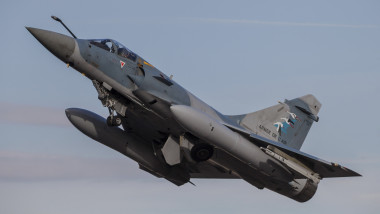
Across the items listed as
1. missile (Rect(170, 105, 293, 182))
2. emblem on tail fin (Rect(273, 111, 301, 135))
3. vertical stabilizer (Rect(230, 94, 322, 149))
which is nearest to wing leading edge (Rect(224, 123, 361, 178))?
missile (Rect(170, 105, 293, 182))

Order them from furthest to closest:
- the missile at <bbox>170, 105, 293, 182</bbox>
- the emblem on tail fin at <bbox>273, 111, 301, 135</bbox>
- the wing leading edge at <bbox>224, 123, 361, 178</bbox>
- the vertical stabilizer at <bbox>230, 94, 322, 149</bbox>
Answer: the emblem on tail fin at <bbox>273, 111, 301, 135</bbox>
the vertical stabilizer at <bbox>230, 94, 322, 149</bbox>
the wing leading edge at <bbox>224, 123, 361, 178</bbox>
the missile at <bbox>170, 105, 293, 182</bbox>

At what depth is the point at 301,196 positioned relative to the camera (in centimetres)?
2452

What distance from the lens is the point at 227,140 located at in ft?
71.4

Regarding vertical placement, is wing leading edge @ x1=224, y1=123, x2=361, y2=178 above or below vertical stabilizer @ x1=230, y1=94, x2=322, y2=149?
below

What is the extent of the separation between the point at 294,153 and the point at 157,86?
478 centimetres

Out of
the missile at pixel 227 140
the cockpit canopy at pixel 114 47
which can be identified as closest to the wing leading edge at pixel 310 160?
the missile at pixel 227 140

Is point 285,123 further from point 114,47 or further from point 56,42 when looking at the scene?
point 56,42

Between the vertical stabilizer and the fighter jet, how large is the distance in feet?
0.11

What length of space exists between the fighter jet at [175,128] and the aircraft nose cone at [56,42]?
0.03 meters

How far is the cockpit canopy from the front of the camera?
2195 cm

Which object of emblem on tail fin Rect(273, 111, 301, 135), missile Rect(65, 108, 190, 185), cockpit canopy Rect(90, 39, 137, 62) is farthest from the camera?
emblem on tail fin Rect(273, 111, 301, 135)

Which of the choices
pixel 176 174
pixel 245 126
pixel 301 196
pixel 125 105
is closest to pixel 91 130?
pixel 125 105

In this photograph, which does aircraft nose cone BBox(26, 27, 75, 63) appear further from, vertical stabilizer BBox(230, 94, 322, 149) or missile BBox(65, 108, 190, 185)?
vertical stabilizer BBox(230, 94, 322, 149)

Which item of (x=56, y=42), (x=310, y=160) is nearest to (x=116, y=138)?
(x=56, y=42)
